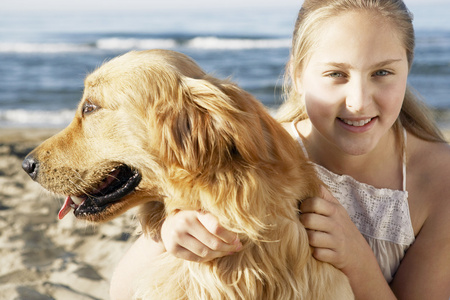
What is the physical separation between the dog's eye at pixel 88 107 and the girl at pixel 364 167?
58cm

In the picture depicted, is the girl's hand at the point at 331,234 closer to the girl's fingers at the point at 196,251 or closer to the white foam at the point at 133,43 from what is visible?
the girl's fingers at the point at 196,251

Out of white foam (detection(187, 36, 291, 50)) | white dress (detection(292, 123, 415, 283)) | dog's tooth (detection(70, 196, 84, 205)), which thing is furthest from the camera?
white foam (detection(187, 36, 291, 50))

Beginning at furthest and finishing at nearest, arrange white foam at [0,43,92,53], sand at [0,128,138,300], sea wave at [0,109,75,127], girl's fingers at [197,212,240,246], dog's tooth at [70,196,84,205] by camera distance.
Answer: white foam at [0,43,92,53] → sea wave at [0,109,75,127] → sand at [0,128,138,300] → dog's tooth at [70,196,84,205] → girl's fingers at [197,212,240,246]

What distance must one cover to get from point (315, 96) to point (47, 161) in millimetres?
1320

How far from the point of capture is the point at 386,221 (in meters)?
2.84

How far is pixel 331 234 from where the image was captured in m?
2.31

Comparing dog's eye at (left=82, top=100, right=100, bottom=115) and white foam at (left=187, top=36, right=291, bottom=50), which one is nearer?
dog's eye at (left=82, top=100, right=100, bottom=115)

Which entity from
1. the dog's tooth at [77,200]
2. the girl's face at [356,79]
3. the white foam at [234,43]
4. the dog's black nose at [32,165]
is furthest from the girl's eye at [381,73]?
the white foam at [234,43]

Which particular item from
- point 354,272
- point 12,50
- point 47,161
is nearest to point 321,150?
point 354,272

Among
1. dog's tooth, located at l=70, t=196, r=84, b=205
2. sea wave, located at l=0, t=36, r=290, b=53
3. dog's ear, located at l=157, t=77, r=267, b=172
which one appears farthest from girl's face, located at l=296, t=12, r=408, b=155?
sea wave, located at l=0, t=36, r=290, b=53

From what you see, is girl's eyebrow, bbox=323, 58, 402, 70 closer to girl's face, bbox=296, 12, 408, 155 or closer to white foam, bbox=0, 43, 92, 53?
girl's face, bbox=296, 12, 408, 155

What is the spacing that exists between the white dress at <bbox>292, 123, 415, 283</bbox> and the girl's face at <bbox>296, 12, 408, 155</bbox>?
0.88 ft

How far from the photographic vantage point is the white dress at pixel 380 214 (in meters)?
2.82

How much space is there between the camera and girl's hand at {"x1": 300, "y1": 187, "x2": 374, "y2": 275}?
2.25 metres
